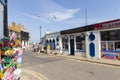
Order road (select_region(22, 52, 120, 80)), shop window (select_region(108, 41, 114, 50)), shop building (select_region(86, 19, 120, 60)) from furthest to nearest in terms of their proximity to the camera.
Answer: shop window (select_region(108, 41, 114, 50))
shop building (select_region(86, 19, 120, 60))
road (select_region(22, 52, 120, 80))

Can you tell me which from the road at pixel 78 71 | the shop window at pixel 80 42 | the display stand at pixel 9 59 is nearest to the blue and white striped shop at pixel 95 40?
the shop window at pixel 80 42

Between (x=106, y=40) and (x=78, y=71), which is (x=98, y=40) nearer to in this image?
(x=106, y=40)

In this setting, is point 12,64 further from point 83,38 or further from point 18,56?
point 83,38

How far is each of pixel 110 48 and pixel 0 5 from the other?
54.8 ft

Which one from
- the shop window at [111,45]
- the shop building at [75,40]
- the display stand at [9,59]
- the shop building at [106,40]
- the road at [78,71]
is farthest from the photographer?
the shop building at [75,40]

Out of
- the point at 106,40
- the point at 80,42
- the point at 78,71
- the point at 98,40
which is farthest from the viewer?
the point at 80,42

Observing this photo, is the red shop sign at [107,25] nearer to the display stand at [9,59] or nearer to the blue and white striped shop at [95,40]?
the blue and white striped shop at [95,40]

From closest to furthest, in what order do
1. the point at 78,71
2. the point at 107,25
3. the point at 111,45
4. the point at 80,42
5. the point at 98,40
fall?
the point at 78,71 → the point at 107,25 → the point at 111,45 → the point at 98,40 → the point at 80,42

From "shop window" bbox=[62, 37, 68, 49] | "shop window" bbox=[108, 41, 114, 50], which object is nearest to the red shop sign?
"shop window" bbox=[108, 41, 114, 50]

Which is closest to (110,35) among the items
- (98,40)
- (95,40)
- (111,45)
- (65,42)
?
(111,45)

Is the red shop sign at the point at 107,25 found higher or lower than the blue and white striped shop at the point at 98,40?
higher

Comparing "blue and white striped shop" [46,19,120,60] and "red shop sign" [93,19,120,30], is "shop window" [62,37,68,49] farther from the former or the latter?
"red shop sign" [93,19,120,30]

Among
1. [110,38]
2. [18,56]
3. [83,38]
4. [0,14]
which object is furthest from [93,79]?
[83,38]

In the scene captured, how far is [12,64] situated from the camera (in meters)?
5.90
